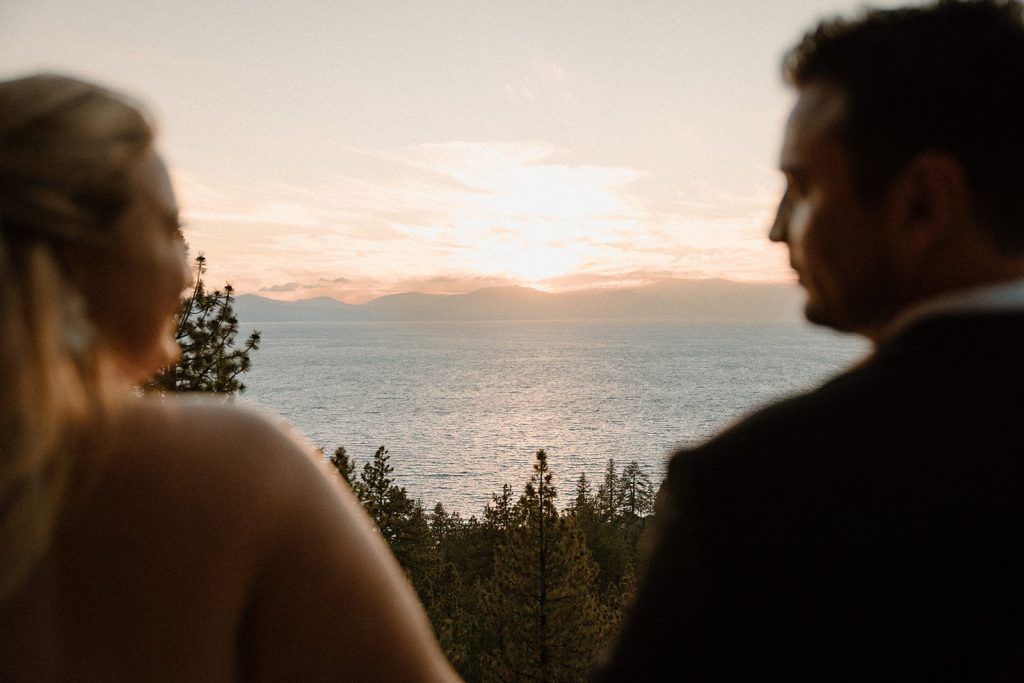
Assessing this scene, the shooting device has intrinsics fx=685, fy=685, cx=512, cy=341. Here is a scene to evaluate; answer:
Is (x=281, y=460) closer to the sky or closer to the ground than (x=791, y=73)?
closer to the ground

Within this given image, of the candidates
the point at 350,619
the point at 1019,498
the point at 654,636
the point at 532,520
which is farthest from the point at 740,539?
the point at 532,520

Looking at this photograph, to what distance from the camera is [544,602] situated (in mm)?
29078

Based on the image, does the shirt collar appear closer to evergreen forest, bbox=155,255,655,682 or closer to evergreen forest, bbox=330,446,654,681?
evergreen forest, bbox=155,255,655,682

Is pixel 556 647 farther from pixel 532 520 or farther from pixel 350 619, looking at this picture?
pixel 350 619

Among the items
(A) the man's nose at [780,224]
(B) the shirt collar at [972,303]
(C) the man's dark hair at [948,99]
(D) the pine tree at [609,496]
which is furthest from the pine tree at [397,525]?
(B) the shirt collar at [972,303]

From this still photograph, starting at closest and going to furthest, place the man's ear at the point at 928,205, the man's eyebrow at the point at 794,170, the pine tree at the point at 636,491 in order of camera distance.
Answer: the man's ear at the point at 928,205 → the man's eyebrow at the point at 794,170 → the pine tree at the point at 636,491

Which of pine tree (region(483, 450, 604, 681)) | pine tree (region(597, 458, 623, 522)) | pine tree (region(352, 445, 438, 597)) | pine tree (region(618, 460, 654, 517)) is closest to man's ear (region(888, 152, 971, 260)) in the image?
pine tree (region(483, 450, 604, 681))

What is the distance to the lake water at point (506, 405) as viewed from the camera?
69125 mm

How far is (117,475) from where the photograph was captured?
3.11 ft

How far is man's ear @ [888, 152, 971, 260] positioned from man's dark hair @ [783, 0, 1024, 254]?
0.02m

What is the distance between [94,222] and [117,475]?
0.35 meters

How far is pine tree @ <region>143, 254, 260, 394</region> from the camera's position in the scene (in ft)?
48.5

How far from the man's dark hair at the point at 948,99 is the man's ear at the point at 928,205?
0.02 m

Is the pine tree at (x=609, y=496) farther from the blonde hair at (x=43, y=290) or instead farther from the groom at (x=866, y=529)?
the blonde hair at (x=43, y=290)
